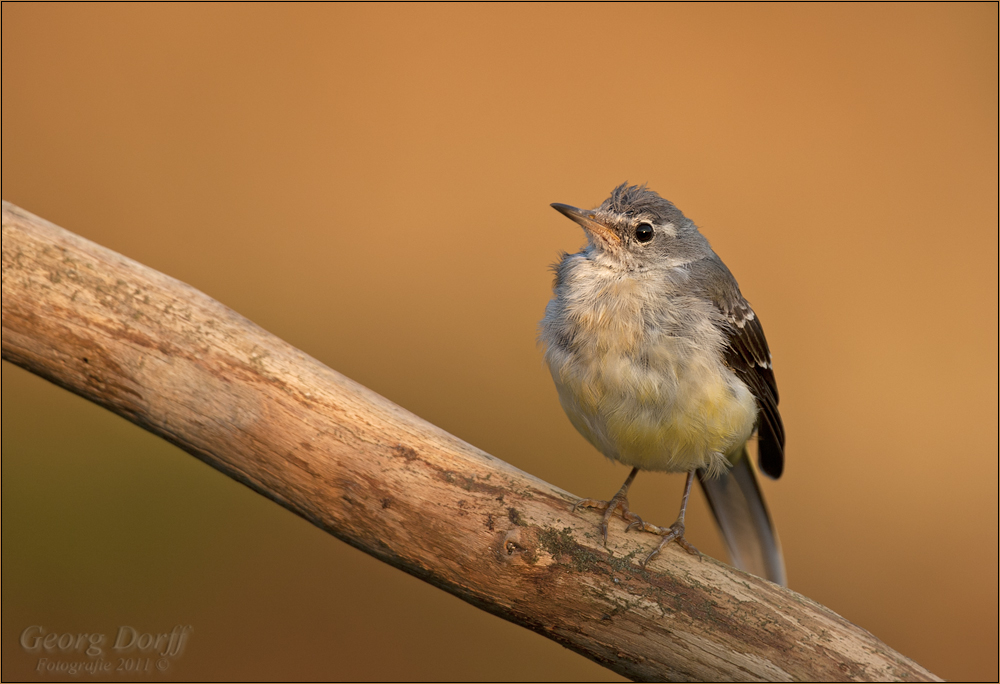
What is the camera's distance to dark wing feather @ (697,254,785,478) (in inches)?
127

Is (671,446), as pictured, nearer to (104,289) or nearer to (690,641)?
(690,641)

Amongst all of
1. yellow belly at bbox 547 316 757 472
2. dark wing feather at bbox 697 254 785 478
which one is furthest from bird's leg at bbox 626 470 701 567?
dark wing feather at bbox 697 254 785 478

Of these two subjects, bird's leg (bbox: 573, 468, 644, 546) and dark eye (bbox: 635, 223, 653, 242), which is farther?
dark eye (bbox: 635, 223, 653, 242)

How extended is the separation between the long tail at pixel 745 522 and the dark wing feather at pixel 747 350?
0.19 metres

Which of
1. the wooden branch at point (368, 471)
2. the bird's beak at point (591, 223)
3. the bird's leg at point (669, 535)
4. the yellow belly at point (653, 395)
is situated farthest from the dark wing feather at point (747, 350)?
the wooden branch at point (368, 471)

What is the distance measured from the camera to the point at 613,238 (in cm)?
333

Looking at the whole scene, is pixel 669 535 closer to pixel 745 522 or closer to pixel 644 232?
pixel 745 522

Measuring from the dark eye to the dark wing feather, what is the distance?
0.27 meters

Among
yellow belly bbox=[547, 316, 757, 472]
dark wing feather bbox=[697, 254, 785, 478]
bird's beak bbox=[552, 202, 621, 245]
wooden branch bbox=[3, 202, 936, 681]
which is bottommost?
wooden branch bbox=[3, 202, 936, 681]

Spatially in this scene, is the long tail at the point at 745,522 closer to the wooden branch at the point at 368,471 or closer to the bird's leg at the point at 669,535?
the bird's leg at the point at 669,535

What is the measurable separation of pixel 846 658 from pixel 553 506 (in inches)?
44.7

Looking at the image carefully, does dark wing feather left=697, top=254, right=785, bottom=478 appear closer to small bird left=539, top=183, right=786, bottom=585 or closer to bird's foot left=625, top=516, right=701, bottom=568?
small bird left=539, top=183, right=786, bottom=585

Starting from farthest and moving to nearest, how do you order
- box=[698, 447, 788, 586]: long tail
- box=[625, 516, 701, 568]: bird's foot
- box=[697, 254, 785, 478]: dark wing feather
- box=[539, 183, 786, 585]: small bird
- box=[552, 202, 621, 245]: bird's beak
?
1. box=[698, 447, 788, 586]: long tail
2. box=[552, 202, 621, 245]: bird's beak
3. box=[697, 254, 785, 478]: dark wing feather
4. box=[539, 183, 786, 585]: small bird
5. box=[625, 516, 701, 568]: bird's foot

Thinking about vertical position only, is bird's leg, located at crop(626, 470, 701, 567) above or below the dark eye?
below
